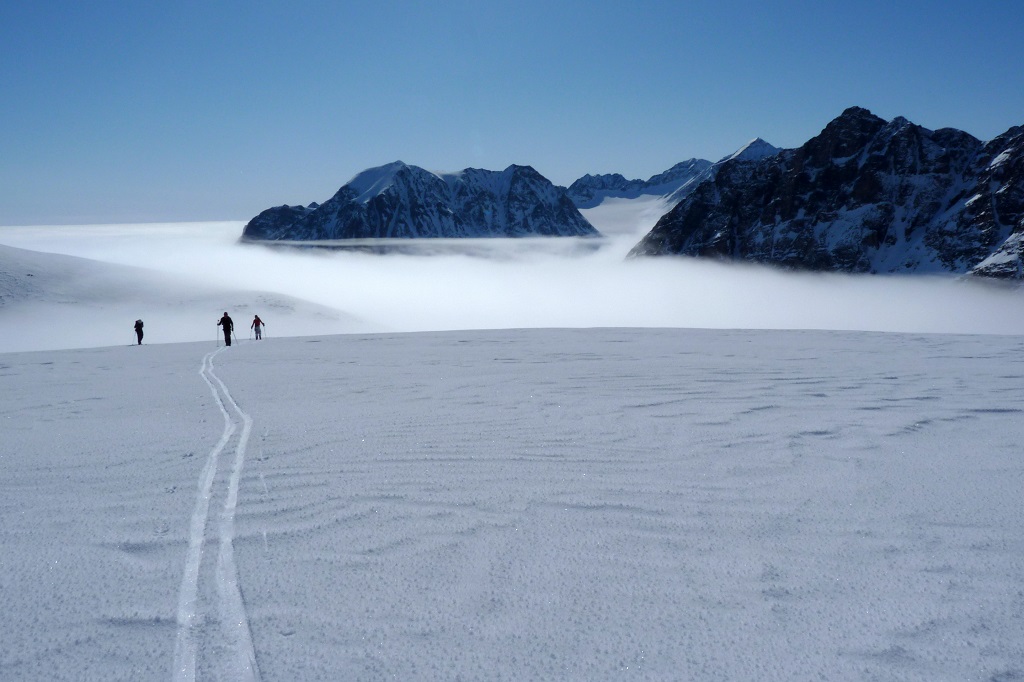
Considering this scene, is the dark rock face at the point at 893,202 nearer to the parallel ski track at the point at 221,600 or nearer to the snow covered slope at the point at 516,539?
the snow covered slope at the point at 516,539

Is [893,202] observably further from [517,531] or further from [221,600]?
[221,600]

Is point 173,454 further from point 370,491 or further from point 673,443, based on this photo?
point 673,443

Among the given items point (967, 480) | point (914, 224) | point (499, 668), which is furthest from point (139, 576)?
point (914, 224)

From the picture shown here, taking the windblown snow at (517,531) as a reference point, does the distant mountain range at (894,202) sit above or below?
above

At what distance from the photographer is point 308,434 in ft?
25.0

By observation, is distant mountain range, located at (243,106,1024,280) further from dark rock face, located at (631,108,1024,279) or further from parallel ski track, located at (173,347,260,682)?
parallel ski track, located at (173,347,260,682)

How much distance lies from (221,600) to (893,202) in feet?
645

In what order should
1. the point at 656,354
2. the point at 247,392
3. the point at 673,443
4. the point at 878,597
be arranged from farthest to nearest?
the point at 656,354, the point at 247,392, the point at 673,443, the point at 878,597

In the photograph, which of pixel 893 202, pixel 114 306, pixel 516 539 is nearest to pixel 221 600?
pixel 516 539

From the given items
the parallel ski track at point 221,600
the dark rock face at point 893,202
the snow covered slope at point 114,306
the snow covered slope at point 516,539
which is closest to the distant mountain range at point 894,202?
the dark rock face at point 893,202

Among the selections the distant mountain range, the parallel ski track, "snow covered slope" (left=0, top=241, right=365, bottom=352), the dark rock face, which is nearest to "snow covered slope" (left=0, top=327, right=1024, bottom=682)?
the parallel ski track

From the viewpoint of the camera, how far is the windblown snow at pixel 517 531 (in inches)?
127

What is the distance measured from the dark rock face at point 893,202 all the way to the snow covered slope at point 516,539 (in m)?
171

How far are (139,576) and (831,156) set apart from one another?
689ft
